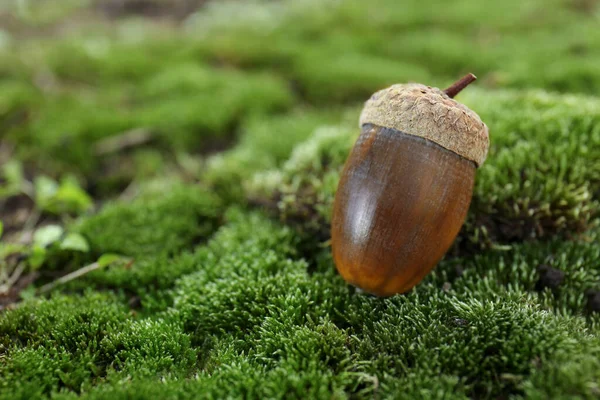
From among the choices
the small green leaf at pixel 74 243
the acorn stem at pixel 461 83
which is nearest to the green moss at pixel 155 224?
the small green leaf at pixel 74 243

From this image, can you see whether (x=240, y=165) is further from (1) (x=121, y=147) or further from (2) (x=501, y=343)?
(2) (x=501, y=343)

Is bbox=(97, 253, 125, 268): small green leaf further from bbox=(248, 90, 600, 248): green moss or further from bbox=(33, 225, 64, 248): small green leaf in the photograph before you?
bbox=(248, 90, 600, 248): green moss

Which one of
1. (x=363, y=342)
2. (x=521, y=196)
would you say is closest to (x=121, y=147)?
(x=363, y=342)

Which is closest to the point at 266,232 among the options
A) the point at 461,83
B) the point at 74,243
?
the point at 74,243

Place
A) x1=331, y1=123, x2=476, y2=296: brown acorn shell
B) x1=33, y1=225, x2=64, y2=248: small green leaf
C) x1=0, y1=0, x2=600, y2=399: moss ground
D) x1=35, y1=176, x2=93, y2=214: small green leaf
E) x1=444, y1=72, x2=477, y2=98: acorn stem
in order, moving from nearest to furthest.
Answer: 1. x1=0, y1=0, x2=600, y2=399: moss ground
2. x1=331, y1=123, x2=476, y2=296: brown acorn shell
3. x1=444, y1=72, x2=477, y2=98: acorn stem
4. x1=33, y1=225, x2=64, y2=248: small green leaf
5. x1=35, y1=176, x2=93, y2=214: small green leaf

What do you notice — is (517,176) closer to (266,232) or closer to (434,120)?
(434,120)

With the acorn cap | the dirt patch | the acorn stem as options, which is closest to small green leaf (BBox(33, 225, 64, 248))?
the acorn cap

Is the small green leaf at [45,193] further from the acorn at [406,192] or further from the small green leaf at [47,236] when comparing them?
the acorn at [406,192]

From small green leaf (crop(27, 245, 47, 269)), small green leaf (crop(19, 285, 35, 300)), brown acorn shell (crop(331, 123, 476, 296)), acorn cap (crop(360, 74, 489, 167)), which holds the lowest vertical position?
small green leaf (crop(19, 285, 35, 300))
